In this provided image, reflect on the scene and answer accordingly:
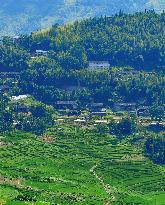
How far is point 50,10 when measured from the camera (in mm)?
181125

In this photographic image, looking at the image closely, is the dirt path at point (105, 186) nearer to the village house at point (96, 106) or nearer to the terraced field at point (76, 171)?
the terraced field at point (76, 171)

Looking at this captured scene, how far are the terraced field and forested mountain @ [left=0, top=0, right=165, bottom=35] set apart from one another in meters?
91.1

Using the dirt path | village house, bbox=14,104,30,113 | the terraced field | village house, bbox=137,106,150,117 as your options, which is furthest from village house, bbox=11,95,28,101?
the dirt path

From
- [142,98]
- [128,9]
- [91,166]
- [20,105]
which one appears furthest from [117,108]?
[128,9]

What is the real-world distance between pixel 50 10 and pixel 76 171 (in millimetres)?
111960

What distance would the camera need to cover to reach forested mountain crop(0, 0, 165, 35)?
174m

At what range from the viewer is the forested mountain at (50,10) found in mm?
173750

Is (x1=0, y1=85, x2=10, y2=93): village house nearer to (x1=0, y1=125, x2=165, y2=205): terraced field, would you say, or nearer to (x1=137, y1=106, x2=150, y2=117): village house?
(x1=0, y1=125, x2=165, y2=205): terraced field

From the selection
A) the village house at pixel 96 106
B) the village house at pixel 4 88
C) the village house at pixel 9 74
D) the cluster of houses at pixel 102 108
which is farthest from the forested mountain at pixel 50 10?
the village house at pixel 96 106

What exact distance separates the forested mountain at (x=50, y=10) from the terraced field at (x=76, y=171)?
91.1m

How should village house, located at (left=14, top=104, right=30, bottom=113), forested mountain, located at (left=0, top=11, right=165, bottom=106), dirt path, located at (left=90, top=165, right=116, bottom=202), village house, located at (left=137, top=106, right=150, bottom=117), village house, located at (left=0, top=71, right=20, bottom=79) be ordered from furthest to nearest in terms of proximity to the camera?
1. village house, located at (left=0, top=71, right=20, bottom=79)
2. forested mountain, located at (left=0, top=11, right=165, bottom=106)
3. village house, located at (left=137, top=106, right=150, bottom=117)
4. village house, located at (left=14, top=104, right=30, bottom=113)
5. dirt path, located at (left=90, top=165, right=116, bottom=202)

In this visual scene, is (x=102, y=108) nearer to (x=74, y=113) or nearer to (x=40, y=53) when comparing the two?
(x=74, y=113)

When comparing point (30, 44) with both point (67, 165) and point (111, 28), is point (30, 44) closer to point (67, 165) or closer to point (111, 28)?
point (111, 28)

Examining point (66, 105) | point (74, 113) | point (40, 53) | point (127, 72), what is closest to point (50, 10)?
point (40, 53)
